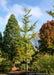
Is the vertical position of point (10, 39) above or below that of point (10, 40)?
above

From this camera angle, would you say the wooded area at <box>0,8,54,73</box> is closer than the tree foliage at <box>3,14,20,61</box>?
Yes

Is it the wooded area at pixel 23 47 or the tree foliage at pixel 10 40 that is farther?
the tree foliage at pixel 10 40

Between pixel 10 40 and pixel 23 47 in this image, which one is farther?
pixel 10 40

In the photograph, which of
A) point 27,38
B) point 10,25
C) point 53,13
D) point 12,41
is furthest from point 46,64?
point 10,25

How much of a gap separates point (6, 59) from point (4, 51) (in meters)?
1.89

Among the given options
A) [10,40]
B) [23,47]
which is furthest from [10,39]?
[23,47]

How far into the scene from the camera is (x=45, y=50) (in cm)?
2072

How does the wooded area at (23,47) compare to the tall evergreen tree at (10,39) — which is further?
the tall evergreen tree at (10,39)

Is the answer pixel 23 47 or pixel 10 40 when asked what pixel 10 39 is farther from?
pixel 23 47

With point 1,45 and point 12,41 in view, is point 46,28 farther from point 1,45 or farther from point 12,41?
point 1,45

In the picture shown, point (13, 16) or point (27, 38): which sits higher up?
point (13, 16)

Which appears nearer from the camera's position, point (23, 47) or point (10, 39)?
point (23, 47)

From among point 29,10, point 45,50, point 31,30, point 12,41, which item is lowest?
point 45,50

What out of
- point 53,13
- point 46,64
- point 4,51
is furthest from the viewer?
point 4,51
